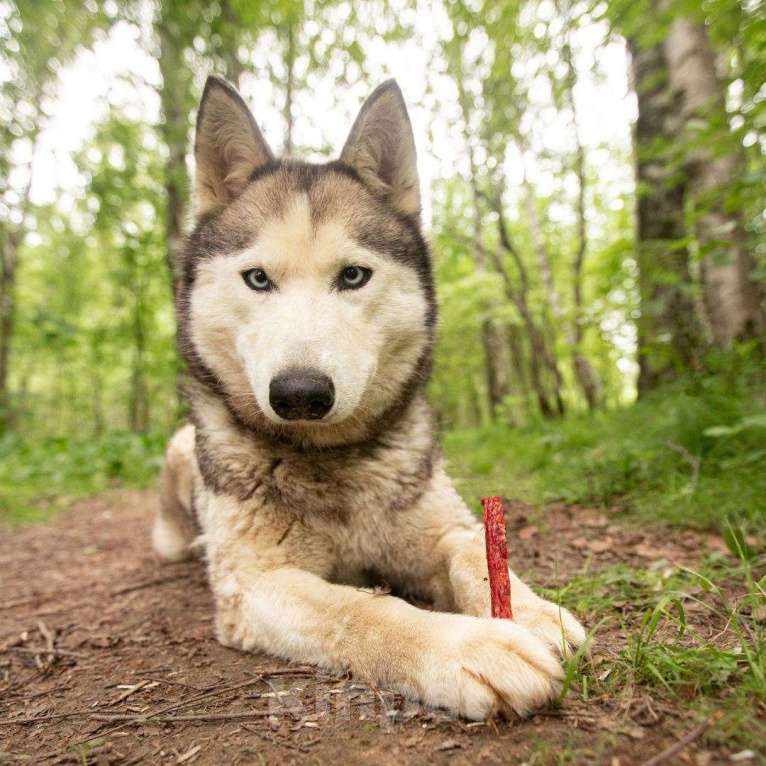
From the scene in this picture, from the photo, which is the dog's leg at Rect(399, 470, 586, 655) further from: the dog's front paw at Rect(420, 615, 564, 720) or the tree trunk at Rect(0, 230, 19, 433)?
the tree trunk at Rect(0, 230, 19, 433)

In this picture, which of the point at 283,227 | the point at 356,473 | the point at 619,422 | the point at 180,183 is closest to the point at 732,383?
the point at 619,422

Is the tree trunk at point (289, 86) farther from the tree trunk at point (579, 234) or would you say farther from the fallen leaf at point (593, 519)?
the fallen leaf at point (593, 519)

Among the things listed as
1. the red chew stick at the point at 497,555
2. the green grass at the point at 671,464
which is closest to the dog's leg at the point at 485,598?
the red chew stick at the point at 497,555

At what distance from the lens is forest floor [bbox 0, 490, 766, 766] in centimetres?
117

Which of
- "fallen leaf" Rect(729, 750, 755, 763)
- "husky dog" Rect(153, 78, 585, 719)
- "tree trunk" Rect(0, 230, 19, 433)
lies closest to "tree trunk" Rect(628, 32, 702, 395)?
"husky dog" Rect(153, 78, 585, 719)

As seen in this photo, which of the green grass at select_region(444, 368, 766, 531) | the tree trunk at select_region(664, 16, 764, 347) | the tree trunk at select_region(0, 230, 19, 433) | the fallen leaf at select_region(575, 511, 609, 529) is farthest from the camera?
the tree trunk at select_region(0, 230, 19, 433)

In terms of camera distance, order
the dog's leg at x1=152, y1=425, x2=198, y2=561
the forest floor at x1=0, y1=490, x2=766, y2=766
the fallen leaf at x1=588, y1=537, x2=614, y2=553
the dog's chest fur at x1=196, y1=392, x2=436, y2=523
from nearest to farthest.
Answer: the forest floor at x1=0, y1=490, x2=766, y2=766
the dog's chest fur at x1=196, y1=392, x2=436, y2=523
the fallen leaf at x1=588, y1=537, x2=614, y2=553
the dog's leg at x1=152, y1=425, x2=198, y2=561

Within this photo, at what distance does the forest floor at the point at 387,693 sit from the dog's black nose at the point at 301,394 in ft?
2.74

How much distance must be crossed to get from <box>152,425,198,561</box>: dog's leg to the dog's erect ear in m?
2.04

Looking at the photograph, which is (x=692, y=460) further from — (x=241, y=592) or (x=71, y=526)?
(x=71, y=526)

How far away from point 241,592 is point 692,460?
2.79 meters

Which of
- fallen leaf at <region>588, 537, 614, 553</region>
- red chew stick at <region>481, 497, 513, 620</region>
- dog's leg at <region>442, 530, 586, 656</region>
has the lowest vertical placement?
fallen leaf at <region>588, 537, 614, 553</region>

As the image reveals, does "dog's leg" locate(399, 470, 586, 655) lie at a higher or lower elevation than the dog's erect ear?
lower

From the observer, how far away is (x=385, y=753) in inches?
47.9
